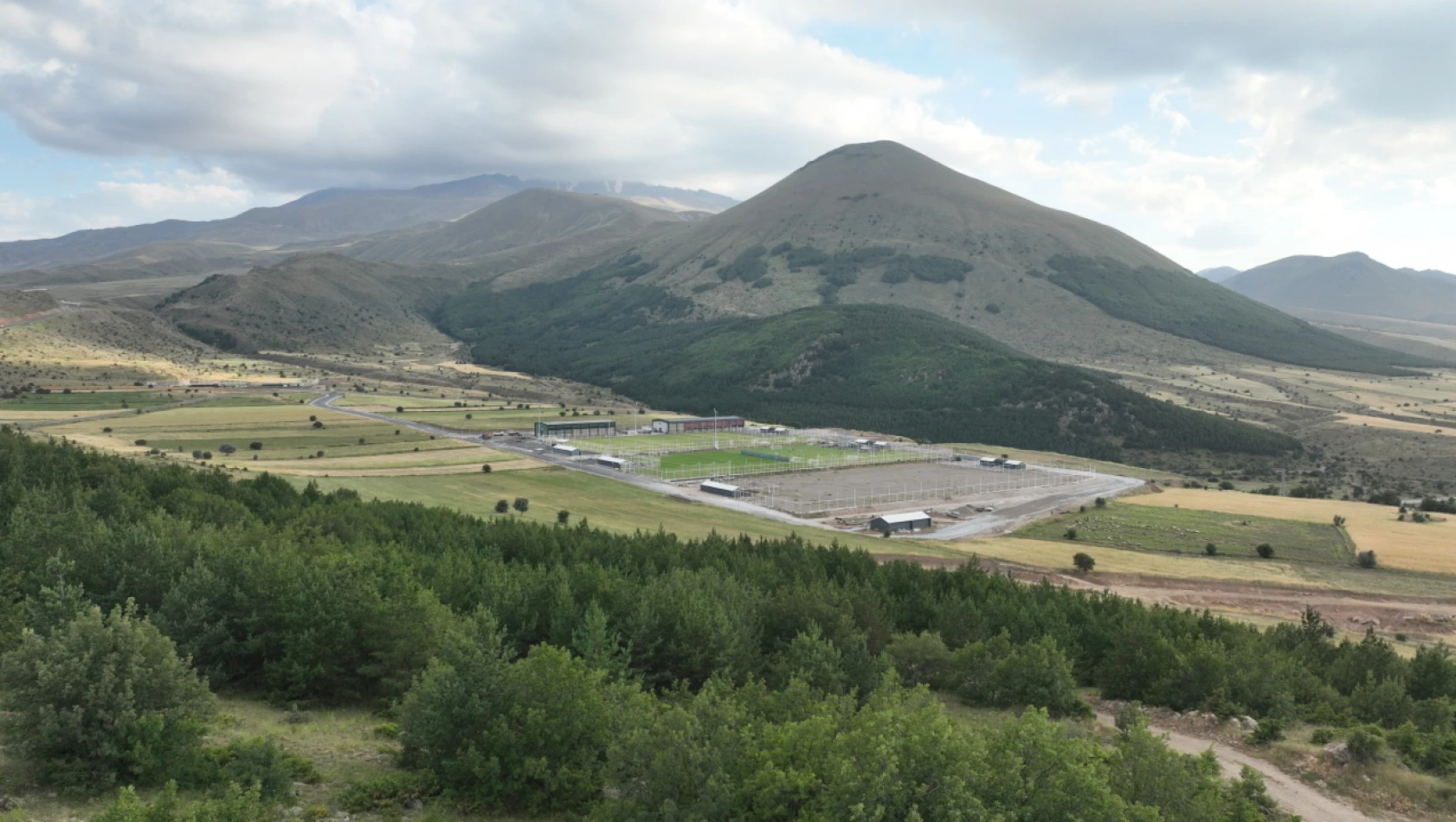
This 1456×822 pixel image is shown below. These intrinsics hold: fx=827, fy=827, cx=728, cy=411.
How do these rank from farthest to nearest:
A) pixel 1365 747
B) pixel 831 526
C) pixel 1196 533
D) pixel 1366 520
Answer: pixel 1366 520
pixel 831 526
pixel 1196 533
pixel 1365 747

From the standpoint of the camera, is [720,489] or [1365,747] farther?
[720,489]

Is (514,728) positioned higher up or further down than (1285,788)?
higher up

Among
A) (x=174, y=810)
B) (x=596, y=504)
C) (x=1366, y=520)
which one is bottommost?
(x=596, y=504)

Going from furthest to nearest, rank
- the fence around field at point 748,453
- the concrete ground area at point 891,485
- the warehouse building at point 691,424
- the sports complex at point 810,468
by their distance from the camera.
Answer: the warehouse building at point 691,424
the fence around field at point 748,453
the sports complex at point 810,468
the concrete ground area at point 891,485

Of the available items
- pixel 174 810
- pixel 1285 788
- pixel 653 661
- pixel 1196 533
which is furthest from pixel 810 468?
pixel 174 810

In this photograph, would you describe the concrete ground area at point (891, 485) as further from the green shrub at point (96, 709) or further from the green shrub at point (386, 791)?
the green shrub at point (96, 709)

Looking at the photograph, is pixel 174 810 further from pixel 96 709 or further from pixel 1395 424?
pixel 1395 424

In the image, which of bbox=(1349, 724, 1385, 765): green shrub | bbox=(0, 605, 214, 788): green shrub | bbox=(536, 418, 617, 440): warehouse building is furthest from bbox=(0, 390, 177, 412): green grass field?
bbox=(1349, 724, 1385, 765): green shrub

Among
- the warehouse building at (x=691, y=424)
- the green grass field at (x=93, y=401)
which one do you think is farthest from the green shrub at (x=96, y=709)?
the warehouse building at (x=691, y=424)
